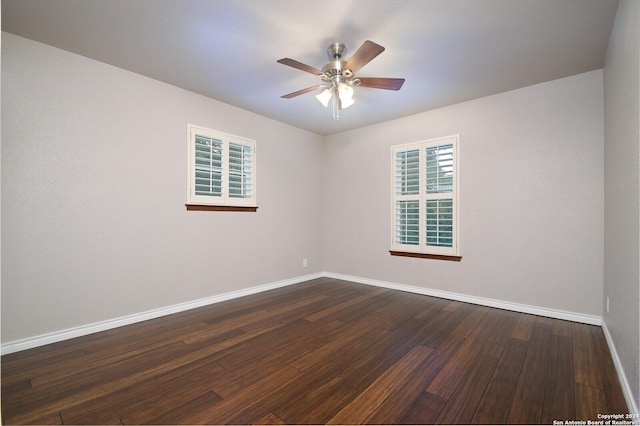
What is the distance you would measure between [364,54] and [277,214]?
284 centimetres

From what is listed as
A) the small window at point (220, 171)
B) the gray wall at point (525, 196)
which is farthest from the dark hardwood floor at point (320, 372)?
the small window at point (220, 171)

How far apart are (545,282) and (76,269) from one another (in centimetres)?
473

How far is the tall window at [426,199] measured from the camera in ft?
12.8

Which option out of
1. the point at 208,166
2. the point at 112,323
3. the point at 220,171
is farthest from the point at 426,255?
the point at 112,323

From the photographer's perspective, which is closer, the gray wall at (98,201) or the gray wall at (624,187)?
the gray wall at (624,187)

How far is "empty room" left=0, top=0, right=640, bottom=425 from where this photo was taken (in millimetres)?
1861

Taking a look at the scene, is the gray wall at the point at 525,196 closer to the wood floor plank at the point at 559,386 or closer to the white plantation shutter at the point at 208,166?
the wood floor plank at the point at 559,386

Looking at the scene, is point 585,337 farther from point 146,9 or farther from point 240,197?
point 146,9

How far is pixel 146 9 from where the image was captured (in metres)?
2.13

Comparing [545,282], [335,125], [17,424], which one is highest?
[335,125]

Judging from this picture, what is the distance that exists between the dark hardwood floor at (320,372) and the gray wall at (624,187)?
0.34 m

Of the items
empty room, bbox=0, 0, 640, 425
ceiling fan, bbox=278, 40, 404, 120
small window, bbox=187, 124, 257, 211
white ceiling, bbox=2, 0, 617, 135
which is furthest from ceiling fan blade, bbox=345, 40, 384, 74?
small window, bbox=187, 124, 257, 211

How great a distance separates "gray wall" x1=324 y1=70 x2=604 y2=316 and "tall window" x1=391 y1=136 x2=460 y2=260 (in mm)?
107

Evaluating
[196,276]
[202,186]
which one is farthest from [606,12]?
[196,276]
